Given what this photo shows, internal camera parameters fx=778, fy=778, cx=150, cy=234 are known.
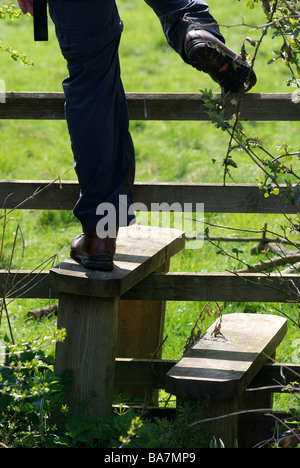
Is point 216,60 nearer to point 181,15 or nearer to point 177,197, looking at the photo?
point 181,15

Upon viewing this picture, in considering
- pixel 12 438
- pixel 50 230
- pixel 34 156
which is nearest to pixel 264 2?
pixel 12 438

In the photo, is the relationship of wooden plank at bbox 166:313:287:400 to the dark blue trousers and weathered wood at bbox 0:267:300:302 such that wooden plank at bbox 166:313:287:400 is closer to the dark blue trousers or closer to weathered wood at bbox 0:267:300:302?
weathered wood at bbox 0:267:300:302

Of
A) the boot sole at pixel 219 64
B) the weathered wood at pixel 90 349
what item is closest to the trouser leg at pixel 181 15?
the boot sole at pixel 219 64

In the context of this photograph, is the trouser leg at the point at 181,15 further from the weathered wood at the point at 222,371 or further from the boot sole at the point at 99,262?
the weathered wood at the point at 222,371

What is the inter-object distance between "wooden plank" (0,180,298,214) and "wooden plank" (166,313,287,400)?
57 cm

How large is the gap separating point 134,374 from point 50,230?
2742 mm

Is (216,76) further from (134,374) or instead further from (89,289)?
(134,374)

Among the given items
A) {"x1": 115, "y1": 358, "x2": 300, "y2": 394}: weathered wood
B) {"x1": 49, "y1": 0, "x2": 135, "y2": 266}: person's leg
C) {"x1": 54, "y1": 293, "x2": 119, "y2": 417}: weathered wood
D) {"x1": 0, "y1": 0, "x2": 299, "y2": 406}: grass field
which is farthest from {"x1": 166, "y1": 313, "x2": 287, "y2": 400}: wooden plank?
{"x1": 0, "y1": 0, "x2": 299, "y2": 406}: grass field

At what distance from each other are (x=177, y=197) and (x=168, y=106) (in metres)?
0.44

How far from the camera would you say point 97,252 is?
2.96 metres

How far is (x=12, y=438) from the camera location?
2.93 metres

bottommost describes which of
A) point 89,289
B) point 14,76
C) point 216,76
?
point 89,289

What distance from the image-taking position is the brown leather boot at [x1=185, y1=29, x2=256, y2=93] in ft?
9.45

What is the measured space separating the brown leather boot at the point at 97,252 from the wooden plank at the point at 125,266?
0.10 ft
